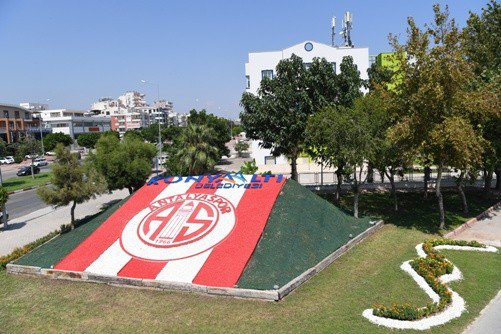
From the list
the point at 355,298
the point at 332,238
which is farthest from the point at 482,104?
the point at 355,298

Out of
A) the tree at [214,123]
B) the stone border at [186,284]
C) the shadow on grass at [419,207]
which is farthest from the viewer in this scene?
the tree at [214,123]

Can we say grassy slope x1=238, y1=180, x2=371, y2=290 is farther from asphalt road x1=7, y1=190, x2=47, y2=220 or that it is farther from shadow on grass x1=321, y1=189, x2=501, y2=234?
asphalt road x1=7, y1=190, x2=47, y2=220

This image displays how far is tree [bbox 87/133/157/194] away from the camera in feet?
88.4

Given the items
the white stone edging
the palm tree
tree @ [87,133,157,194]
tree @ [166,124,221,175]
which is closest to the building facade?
Result: tree @ [166,124,221,175]

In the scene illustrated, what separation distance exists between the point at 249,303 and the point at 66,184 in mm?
13072

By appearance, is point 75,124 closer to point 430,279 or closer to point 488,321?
point 430,279

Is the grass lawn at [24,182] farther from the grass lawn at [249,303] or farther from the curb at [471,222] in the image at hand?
the curb at [471,222]

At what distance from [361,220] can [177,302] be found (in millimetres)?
11843

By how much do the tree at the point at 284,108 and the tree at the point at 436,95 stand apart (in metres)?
7.82

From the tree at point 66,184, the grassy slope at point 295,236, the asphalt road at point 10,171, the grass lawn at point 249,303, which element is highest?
the tree at point 66,184

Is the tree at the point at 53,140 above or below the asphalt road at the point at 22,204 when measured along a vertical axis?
above

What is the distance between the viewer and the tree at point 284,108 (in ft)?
90.3

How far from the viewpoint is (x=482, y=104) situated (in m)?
19.6

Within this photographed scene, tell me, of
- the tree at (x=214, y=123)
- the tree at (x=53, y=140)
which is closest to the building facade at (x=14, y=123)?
the tree at (x=53, y=140)
